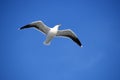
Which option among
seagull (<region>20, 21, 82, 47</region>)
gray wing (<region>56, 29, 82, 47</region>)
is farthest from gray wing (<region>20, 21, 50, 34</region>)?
gray wing (<region>56, 29, 82, 47</region>)

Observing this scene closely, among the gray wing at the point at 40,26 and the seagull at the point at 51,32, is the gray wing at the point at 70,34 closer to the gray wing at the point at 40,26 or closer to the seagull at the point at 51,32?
the seagull at the point at 51,32

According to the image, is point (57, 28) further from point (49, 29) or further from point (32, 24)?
point (32, 24)

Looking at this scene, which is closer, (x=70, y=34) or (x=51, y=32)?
(x=51, y=32)

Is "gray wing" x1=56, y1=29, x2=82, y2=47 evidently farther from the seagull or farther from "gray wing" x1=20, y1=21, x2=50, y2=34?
"gray wing" x1=20, y1=21, x2=50, y2=34

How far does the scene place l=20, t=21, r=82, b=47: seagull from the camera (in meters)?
15.5

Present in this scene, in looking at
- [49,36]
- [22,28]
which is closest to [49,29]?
[49,36]

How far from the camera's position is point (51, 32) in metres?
15.5

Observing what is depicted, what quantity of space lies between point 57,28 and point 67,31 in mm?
652

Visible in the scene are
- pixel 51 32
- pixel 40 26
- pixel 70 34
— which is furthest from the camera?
pixel 70 34

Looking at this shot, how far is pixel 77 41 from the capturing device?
1587 cm

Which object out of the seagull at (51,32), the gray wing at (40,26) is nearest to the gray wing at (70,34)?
the seagull at (51,32)

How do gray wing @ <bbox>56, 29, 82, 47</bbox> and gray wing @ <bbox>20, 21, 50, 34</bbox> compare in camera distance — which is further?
gray wing @ <bbox>56, 29, 82, 47</bbox>

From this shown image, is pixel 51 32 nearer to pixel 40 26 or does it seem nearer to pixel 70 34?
pixel 40 26

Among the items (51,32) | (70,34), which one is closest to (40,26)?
(51,32)
